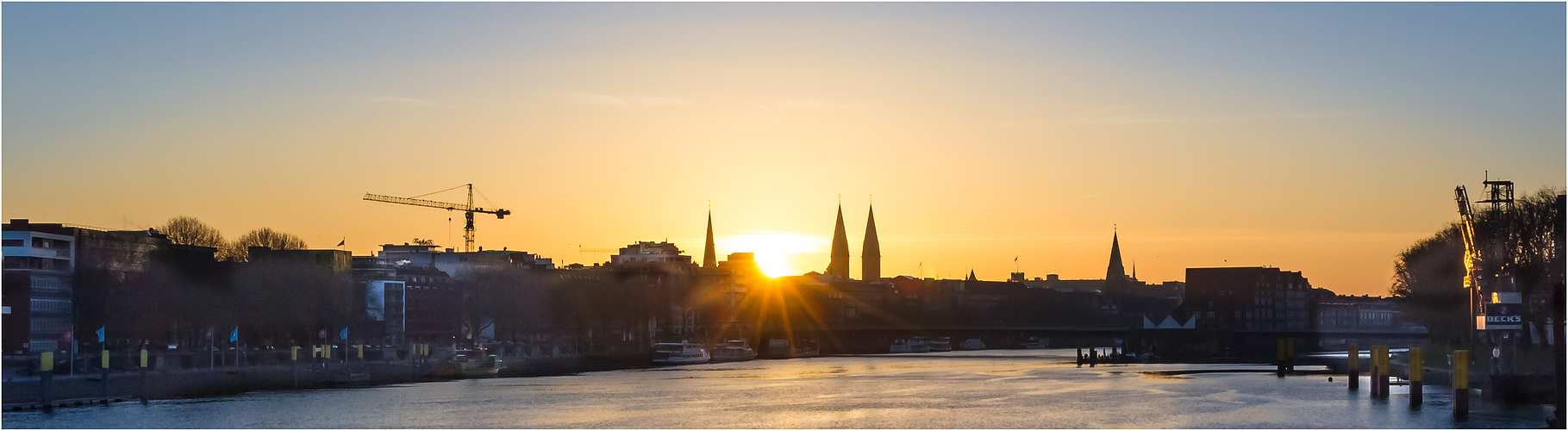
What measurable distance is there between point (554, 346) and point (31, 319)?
35315 mm

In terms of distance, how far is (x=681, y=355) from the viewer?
414 feet

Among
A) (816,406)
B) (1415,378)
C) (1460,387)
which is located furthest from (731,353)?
(1460,387)

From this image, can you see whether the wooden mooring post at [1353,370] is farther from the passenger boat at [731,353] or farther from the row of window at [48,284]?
the row of window at [48,284]

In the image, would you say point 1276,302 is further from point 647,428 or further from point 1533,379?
point 647,428

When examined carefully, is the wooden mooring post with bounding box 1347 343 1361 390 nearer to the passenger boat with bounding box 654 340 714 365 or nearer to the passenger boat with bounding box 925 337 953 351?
the passenger boat with bounding box 654 340 714 365

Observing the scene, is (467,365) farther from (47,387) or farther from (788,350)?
(788,350)

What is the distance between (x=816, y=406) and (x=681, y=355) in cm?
6374

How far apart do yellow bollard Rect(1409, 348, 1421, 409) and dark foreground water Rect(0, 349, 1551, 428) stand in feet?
1.72

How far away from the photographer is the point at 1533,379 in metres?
56.2

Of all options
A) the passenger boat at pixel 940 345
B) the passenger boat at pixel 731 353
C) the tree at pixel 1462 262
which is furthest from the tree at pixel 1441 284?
the passenger boat at pixel 940 345

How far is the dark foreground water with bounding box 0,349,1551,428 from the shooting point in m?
53.2

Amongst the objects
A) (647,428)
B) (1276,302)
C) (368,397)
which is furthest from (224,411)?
(1276,302)

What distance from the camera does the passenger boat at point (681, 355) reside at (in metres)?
122

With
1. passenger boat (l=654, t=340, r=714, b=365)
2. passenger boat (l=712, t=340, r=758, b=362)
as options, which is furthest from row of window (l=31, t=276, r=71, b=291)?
passenger boat (l=712, t=340, r=758, b=362)
